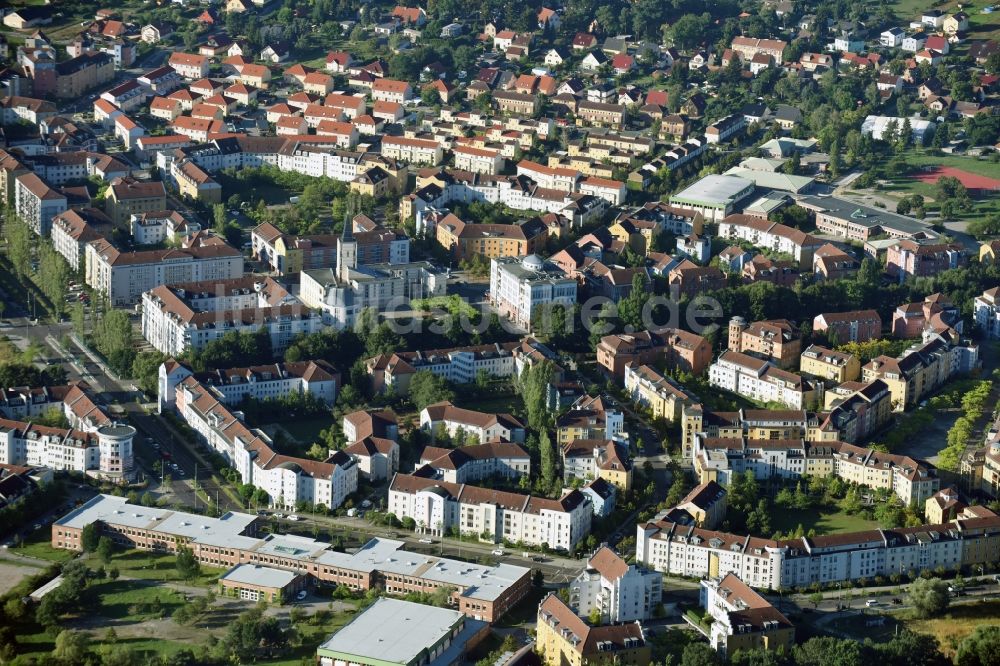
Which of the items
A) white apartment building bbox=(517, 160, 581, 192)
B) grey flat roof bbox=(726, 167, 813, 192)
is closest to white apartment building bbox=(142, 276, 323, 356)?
white apartment building bbox=(517, 160, 581, 192)

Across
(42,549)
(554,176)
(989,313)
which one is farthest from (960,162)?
(42,549)

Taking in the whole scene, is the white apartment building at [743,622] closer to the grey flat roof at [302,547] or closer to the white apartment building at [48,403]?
the grey flat roof at [302,547]

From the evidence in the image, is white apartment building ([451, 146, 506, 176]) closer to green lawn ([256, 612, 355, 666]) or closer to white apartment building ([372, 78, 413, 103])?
white apartment building ([372, 78, 413, 103])

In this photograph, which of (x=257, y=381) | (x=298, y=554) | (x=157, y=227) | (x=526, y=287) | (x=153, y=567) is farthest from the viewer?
(x=157, y=227)

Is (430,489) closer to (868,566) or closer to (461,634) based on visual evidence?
(461,634)

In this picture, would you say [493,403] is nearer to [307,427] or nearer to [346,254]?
[307,427]
